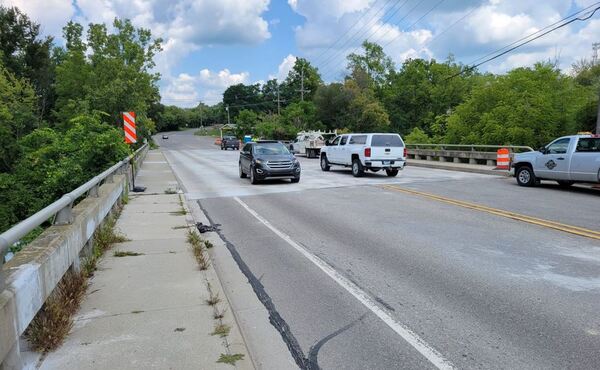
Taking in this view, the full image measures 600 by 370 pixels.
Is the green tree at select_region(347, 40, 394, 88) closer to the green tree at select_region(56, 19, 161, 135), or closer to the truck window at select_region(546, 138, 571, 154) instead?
the green tree at select_region(56, 19, 161, 135)

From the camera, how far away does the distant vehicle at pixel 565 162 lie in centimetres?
1438

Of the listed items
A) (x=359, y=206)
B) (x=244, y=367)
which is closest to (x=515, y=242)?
(x=359, y=206)

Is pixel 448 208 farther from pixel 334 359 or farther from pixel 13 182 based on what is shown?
pixel 13 182

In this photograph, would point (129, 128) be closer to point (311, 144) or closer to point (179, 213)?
point (179, 213)

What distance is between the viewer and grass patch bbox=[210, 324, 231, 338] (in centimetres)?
429

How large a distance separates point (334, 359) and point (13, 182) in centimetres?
2328

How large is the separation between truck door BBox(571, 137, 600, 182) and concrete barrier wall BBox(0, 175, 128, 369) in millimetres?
14249

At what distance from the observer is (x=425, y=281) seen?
6105mm

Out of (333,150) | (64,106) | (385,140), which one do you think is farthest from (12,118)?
(385,140)

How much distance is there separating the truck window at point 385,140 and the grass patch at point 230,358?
17133mm

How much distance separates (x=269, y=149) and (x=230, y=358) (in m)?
15.9

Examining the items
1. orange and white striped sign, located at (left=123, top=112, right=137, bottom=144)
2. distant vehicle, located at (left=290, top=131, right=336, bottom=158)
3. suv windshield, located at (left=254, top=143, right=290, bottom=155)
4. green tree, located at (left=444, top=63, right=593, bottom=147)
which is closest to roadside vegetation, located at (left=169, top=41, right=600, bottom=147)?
green tree, located at (left=444, top=63, right=593, bottom=147)

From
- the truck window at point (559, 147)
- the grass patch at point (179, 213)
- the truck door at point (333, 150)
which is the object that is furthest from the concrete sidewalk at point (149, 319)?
the truck door at point (333, 150)

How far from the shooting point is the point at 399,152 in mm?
20484
